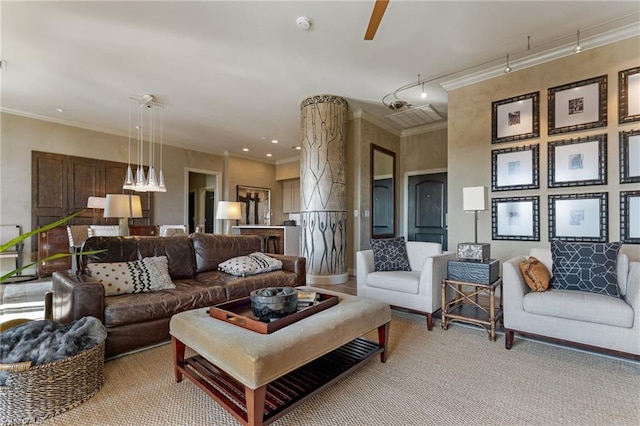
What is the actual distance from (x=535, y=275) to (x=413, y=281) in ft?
3.29

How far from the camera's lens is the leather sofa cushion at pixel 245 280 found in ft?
9.37

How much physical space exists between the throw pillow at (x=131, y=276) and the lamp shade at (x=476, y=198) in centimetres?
303

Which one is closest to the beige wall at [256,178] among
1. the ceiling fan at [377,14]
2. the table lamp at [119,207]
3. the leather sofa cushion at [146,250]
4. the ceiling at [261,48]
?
the ceiling at [261,48]

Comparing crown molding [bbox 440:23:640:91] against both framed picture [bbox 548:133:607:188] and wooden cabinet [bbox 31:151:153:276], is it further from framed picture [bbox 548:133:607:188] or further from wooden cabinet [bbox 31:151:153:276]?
wooden cabinet [bbox 31:151:153:276]

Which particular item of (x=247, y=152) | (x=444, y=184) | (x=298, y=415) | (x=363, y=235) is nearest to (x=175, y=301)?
(x=298, y=415)

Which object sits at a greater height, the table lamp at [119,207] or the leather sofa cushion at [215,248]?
the table lamp at [119,207]

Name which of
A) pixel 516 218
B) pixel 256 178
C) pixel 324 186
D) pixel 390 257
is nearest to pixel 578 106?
pixel 516 218

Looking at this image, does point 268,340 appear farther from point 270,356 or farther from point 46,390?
point 46,390

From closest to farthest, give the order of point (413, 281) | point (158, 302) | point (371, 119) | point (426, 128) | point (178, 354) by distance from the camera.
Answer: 1. point (178, 354)
2. point (158, 302)
3. point (413, 281)
4. point (371, 119)
5. point (426, 128)

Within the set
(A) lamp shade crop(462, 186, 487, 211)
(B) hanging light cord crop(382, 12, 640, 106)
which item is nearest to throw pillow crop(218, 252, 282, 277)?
(A) lamp shade crop(462, 186, 487, 211)

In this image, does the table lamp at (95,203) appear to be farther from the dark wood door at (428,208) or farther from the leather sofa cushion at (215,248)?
the dark wood door at (428,208)

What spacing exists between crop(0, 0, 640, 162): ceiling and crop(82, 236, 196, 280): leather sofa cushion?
7.06ft

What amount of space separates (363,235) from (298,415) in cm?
398

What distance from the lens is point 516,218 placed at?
368 cm
